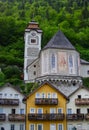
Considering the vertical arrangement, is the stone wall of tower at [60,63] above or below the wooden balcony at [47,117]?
above

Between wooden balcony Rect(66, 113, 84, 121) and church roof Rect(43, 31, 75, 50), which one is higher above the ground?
church roof Rect(43, 31, 75, 50)

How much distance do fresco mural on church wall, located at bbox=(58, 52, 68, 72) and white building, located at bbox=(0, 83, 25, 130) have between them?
19168 mm

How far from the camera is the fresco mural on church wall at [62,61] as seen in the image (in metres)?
65.2

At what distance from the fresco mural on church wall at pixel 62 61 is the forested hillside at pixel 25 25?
8347 mm

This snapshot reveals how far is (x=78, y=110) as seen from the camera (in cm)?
4769

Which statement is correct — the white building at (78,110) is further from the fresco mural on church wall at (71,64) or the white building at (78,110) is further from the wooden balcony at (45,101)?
the fresco mural on church wall at (71,64)

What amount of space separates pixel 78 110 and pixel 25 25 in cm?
6841

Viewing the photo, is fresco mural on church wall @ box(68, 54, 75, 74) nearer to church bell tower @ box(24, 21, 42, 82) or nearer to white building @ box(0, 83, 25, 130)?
church bell tower @ box(24, 21, 42, 82)

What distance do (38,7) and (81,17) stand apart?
120 ft

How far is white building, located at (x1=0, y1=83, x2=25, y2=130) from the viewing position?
149 ft

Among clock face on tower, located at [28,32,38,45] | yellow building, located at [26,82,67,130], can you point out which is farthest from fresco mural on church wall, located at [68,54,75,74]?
yellow building, located at [26,82,67,130]

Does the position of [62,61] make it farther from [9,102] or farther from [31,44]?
[9,102]

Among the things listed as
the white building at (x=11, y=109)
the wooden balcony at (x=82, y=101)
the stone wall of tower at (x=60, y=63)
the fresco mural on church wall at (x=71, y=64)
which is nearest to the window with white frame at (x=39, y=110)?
the white building at (x=11, y=109)

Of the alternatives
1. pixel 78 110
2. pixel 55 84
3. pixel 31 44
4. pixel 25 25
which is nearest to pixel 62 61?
pixel 55 84
